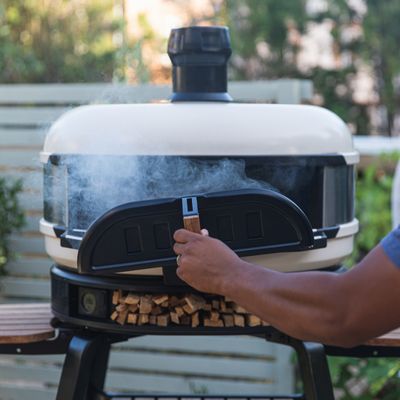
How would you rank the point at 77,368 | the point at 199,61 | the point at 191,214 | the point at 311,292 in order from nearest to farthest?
the point at 311,292, the point at 191,214, the point at 77,368, the point at 199,61

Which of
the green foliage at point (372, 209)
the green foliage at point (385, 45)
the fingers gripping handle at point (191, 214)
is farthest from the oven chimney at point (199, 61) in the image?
the green foliage at point (385, 45)

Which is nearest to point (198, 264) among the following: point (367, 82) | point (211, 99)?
point (211, 99)

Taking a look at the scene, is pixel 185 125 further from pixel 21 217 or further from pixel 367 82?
pixel 367 82

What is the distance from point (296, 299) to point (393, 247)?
22 cm

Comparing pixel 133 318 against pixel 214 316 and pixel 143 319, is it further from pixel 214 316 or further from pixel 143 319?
pixel 214 316

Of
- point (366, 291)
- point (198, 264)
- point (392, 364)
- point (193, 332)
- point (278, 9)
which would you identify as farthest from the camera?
point (278, 9)

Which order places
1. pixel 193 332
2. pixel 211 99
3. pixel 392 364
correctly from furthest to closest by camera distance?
pixel 392 364, pixel 211 99, pixel 193 332

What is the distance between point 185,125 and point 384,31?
8.55m

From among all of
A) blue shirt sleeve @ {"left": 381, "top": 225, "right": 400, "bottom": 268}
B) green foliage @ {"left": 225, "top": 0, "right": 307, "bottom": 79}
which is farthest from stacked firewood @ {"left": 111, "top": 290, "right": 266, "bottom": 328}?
green foliage @ {"left": 225, "top": 0, "right": 307, "bottom": 79}

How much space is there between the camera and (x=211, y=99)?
218cm

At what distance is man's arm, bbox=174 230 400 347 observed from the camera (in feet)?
4.35

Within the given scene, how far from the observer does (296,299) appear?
1.45 meters

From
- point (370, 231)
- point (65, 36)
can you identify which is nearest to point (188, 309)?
point (370, 231)

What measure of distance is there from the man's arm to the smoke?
0.29 m
